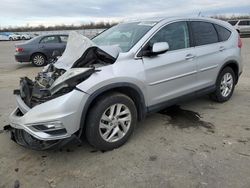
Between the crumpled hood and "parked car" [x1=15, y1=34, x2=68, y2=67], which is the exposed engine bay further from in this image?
"parked car" [x1=15, y1=34, x2=68, y2=67]

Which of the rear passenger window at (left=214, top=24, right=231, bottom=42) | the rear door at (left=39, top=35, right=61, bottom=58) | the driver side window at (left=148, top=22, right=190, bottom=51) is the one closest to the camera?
the driver side window at (left=148, top=22, right=190, bottom=51)

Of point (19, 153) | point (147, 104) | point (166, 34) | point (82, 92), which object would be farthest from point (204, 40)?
point (19, 153)

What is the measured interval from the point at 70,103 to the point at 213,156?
6.26 feet

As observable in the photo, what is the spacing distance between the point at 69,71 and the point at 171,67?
63.6 inches

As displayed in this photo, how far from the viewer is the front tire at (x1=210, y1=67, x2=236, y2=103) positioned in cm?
554

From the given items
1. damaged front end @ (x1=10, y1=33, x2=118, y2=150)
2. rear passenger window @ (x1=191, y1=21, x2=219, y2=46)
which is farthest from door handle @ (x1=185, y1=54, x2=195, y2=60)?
damaged front end @ (x1=10, y1=33, x2=118, y2=150)

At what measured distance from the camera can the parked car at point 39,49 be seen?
12805 mm

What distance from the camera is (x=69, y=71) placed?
143 inches

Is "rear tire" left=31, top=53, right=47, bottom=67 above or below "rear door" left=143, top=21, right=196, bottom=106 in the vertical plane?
below

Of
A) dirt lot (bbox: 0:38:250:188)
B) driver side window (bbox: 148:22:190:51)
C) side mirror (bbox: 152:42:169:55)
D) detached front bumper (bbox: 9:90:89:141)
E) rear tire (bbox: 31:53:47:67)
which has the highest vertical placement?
driver side window (bbox: 148:22:190:51)

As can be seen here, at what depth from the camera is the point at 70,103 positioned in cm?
329

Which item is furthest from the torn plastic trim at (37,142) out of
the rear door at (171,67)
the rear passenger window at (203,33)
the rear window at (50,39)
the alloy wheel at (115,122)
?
the rear window at (50,39)

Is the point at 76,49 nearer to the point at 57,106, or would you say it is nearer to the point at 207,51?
the point at 57,106

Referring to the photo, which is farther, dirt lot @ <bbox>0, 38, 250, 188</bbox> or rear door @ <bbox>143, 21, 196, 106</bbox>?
rear door @ <bbox>143, 21, 196, 106</bbox>
